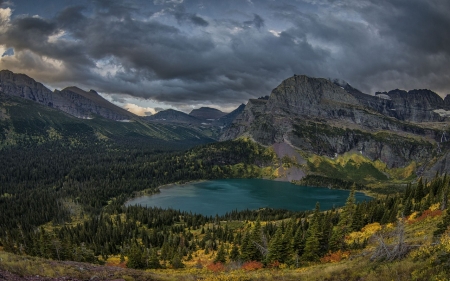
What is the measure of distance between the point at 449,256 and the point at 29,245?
387ft

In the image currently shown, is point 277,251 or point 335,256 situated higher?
point 335,256

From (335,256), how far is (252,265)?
1832 centimetres

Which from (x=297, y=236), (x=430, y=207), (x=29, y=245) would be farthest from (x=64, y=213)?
Answer: (x=430, y=207)

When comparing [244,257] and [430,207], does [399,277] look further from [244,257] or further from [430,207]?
[430,207]

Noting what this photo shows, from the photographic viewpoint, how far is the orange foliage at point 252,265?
61.8 meters

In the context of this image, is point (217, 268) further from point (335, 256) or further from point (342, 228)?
point (342, 228)

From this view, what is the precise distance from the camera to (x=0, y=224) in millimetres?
160625

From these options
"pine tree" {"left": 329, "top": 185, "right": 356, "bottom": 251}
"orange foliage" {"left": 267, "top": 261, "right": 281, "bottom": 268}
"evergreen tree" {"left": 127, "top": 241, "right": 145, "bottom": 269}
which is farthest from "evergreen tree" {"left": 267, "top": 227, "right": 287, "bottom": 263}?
"evergreen tree" {"left": 127, "top": 241, "right": 145, "bottom": 269}

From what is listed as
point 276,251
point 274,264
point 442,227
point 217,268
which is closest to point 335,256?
point 276,251

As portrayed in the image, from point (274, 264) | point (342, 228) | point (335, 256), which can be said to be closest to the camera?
point (335, 256)

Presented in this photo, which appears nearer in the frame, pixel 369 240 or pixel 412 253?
pixel 412 253

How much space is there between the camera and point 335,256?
5888cm

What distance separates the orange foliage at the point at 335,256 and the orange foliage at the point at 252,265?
13.8m

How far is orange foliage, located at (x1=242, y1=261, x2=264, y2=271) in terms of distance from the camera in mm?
61772
